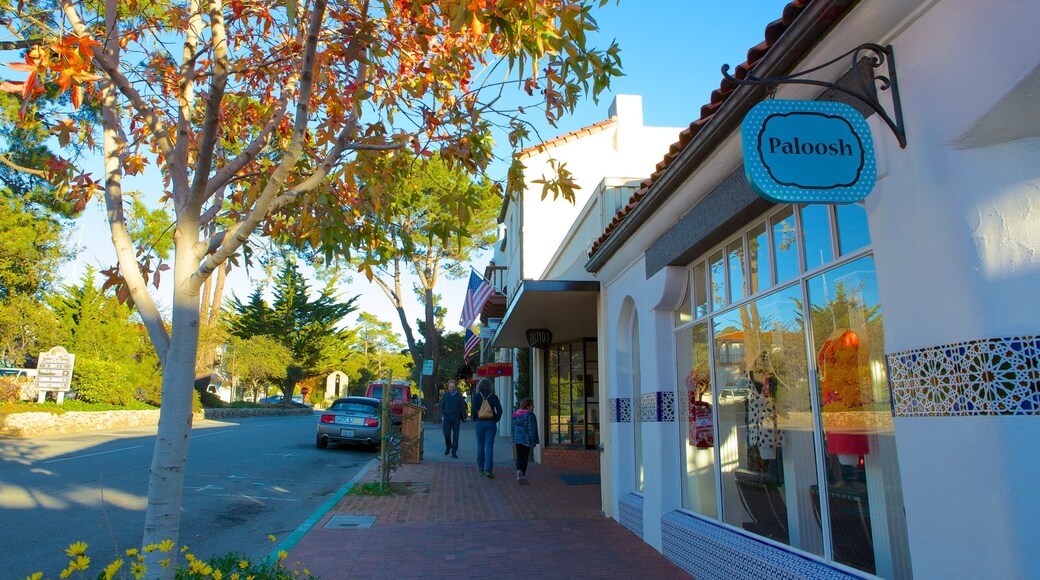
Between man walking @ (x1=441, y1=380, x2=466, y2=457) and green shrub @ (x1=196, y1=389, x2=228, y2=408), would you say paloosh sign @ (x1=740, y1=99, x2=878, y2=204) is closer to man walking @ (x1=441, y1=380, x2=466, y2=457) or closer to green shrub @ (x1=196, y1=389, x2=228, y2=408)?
man walking @ (x1=441, y1=380, x2=466, y2=457)

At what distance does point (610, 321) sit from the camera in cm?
880

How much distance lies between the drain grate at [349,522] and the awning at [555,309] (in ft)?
12.2

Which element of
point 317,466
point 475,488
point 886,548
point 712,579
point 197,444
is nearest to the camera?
point 886,548

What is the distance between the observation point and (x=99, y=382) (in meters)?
23.7

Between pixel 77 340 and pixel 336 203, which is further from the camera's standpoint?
pixel 77 340

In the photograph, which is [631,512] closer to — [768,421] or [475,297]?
[768,421]

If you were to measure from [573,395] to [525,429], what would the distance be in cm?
347

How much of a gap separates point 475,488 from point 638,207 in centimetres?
616

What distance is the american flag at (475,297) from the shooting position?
14.4 metres

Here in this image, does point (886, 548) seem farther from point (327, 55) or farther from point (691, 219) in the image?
point (327, 55)

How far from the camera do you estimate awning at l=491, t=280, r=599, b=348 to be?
9.48 m

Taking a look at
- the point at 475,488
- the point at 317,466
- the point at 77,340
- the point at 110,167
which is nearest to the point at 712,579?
the point at 110,167

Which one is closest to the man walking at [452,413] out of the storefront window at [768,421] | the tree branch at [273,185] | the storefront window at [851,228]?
the storefront window at [768,421]

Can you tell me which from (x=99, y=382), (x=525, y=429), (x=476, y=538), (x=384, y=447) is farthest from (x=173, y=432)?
(x=99, y=382)
